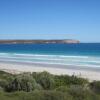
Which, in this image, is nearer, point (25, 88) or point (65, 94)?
point (65, 94)

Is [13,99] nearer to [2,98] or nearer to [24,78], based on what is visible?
[2,98]

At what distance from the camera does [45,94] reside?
6.00 meters

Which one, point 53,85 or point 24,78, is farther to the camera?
point 53,85

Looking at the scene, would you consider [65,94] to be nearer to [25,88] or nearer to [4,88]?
[25,88]

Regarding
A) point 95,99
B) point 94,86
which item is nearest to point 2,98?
point 95,99

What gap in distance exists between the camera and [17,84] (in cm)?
757

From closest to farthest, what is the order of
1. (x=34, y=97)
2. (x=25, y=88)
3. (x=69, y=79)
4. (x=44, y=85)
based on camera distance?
(x=34, y=97)
(x=25, y=88)
(x=44, y=85)
(x=69, y=79)

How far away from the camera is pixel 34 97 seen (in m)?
5.91

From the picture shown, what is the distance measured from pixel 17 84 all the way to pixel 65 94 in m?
1.92

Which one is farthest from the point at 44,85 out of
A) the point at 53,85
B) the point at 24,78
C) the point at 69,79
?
the point at 69,79

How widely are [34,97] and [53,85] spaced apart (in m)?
2.80

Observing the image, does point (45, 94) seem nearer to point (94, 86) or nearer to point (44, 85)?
point (94, 86)

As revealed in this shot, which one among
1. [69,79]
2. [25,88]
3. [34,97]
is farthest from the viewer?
[69,79]

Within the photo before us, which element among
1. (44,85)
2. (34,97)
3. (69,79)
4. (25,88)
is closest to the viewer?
(34,97)
